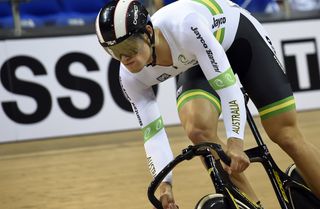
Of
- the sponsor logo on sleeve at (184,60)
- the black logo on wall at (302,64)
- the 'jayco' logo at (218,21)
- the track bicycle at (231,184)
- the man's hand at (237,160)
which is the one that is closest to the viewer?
the track bicycle at (231,184)

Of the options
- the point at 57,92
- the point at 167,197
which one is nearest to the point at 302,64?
the point at 57,92

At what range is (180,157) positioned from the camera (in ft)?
8.75

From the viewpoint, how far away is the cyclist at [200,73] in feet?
9.87

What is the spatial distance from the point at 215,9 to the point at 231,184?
1.04 meters

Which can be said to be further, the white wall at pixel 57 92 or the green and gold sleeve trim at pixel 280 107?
the white wall at pixel 57 92

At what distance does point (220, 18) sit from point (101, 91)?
504cm

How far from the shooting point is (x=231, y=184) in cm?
295

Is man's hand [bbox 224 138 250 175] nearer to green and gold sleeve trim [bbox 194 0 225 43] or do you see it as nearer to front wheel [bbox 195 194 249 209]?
front wheel [bbox 195 194 249 209]

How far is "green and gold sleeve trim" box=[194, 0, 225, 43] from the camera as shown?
357cm

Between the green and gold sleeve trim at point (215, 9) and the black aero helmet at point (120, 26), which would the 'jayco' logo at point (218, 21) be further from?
the black aero helmet at point (120, 26)

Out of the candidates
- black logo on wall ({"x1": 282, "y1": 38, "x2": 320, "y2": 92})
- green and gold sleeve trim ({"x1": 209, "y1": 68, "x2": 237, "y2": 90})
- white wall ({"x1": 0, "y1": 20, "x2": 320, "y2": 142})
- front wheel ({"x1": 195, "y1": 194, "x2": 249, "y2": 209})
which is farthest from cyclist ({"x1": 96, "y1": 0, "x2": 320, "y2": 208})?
black logo on wall ({"x1": 282, "y1": 38, "x2": 320, "y2": 92})

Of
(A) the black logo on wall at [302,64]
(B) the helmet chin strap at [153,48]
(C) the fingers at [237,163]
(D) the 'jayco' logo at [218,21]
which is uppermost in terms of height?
(B) the helmet chin strap at [153,48]

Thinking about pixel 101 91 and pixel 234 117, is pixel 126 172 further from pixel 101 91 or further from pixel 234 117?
pixel 234 117

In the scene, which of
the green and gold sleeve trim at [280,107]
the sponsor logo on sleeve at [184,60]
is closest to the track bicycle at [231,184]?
the green and gold sleeve trim at [280,107]
